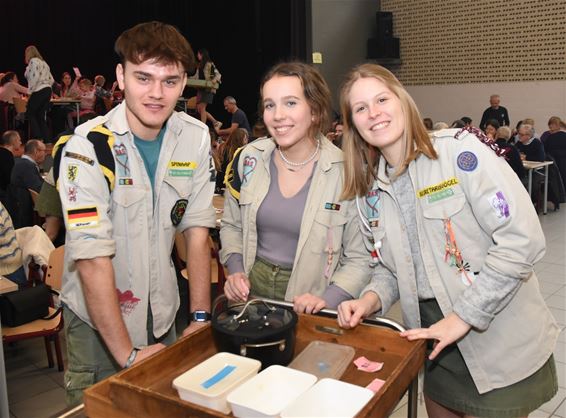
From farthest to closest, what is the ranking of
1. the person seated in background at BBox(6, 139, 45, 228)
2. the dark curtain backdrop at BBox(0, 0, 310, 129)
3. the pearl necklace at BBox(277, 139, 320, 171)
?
1. the dark curtain backdrop at BBox(0, 0, 310, 129)
2. the person seated in background at BBox(6, 139, 45, 228)
3. the pearl necklace at BBox(277, 139, 320, 171)

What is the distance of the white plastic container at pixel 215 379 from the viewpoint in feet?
3.61

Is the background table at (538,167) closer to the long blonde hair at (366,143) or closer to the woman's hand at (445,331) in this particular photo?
the long blonde hair at (366,143)

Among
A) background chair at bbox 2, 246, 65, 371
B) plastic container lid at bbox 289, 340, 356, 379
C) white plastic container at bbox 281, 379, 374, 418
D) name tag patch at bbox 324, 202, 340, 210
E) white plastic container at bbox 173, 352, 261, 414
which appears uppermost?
name tag patch at bbox 324, 202, 340, 210

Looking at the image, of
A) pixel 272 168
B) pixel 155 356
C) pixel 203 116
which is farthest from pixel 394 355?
pixel 203 116

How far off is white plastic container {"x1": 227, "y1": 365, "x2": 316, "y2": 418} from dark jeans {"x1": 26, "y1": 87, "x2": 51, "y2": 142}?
9.48 metres

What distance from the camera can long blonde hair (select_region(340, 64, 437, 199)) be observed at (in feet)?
5.17

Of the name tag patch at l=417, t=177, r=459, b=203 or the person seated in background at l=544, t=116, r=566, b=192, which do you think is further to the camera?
the person seated in background at l=544, t=116, r=566, b=192

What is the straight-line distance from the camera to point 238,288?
6.13 ft

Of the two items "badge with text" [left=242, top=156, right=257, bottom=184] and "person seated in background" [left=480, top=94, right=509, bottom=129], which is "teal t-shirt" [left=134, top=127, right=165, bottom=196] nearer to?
"badge with text" [left=242, top=156, right=257, bottom=184]

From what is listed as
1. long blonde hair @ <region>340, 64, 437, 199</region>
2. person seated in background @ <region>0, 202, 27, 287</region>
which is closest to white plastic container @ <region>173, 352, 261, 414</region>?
long blonde hair @ <region>340, 64, 437, 199</region>

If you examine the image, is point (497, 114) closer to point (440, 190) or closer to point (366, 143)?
point (366, 143)

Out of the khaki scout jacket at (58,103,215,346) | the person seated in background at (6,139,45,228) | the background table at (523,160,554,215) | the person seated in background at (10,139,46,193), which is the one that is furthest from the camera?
the background table at (523,160,554,215)

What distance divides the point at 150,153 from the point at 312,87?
62 centimetres

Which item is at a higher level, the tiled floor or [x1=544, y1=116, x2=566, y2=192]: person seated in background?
[x1=544, y1=116, x2=566, y2=192]: person seated in background
